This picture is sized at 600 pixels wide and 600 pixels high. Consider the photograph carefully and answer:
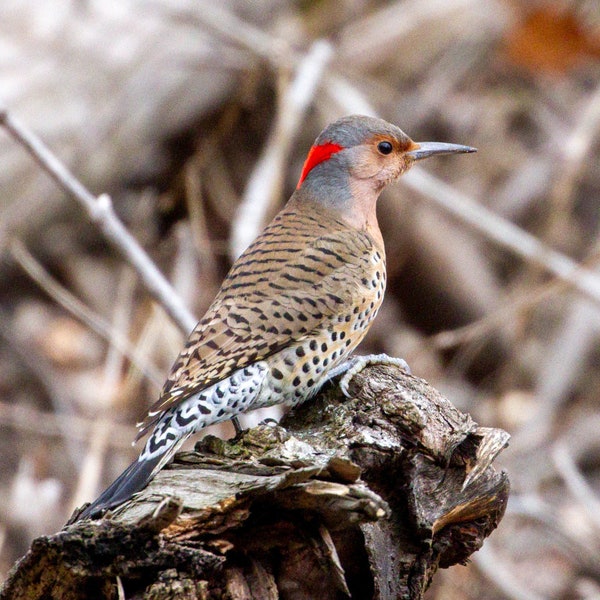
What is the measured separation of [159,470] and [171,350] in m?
2.76

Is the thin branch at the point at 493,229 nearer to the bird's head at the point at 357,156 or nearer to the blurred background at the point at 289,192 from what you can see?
the blurred background at the point at 289,192

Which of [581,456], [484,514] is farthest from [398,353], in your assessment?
[484,514]

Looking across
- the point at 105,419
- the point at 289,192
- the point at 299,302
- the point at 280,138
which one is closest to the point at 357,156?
the point at 299,302

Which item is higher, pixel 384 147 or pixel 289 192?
pixel 289 192

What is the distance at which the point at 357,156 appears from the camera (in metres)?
4.11

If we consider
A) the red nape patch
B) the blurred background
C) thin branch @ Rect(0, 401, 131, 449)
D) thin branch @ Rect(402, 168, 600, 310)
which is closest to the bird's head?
the red nape patch

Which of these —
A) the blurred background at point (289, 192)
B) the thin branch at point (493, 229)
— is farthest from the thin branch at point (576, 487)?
the thin branch at point (493, 229)

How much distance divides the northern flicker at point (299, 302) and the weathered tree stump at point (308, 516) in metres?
0.35

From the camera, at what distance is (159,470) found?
8.57 feet

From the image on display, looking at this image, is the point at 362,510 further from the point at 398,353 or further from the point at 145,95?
the point at 398,353

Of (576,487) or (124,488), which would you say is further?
(576,487)

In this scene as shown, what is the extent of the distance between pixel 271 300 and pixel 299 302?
95mm

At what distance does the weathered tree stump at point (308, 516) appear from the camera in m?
2.12

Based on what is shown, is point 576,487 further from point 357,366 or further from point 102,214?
point 102,214
